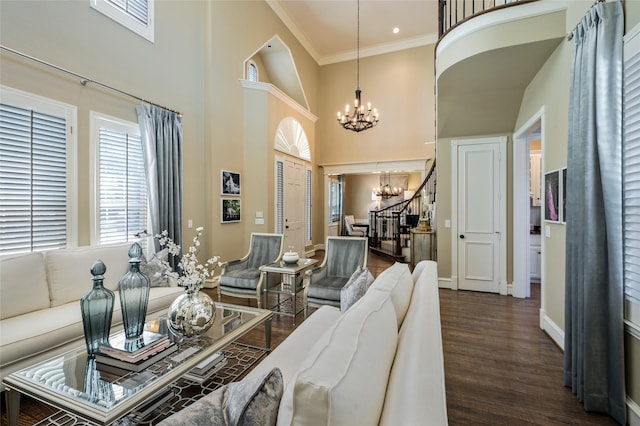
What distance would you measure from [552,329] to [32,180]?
5464mm

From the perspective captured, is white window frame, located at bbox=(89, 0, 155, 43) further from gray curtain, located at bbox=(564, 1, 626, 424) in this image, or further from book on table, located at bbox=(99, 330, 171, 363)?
gray curtain, located at bbox=(564, 1, 626, 424)

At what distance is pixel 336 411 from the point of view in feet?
2.21

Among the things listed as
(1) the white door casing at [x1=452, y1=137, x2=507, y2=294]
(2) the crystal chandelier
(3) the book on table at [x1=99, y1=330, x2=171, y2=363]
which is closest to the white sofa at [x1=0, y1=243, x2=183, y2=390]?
(3) the book on table at [x1=99, y1=330, x2=171, y2=363]

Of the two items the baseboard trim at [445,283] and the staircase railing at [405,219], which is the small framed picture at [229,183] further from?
the baseboard trim at [445,283]

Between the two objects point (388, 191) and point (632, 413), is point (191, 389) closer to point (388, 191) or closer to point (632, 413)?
point (632, 413)

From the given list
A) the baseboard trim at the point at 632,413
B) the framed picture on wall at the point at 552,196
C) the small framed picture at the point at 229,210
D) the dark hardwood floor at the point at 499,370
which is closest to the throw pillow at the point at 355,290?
the dark hardwood floor at the point at 499,370

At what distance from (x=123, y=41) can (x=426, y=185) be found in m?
5.69

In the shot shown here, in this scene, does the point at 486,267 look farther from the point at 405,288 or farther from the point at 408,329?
the point at 408,329

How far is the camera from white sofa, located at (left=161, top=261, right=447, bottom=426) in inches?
27.4

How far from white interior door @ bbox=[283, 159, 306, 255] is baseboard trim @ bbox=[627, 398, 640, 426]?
5323 mm

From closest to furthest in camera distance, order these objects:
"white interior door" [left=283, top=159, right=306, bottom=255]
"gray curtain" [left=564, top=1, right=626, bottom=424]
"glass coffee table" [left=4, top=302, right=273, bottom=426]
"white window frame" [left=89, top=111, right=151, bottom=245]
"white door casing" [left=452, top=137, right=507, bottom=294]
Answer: "glass coffee table" [left=4, top=302, right=273, bottom=426] → "gray curtain" [left=564, top=1, right=626, bottom=424] → "white window frame" [left=89, top=111, right=151, bottom=245] → "white door casing" [left=452, top=137, right=507, bottom=294] → "white interior door" [left=283, top=159, right=306, bottom=255]

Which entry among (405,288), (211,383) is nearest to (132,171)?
(211,383)

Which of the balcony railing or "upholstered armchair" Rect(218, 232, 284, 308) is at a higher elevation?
the balcony railing

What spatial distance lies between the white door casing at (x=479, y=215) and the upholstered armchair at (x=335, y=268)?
1949mm
